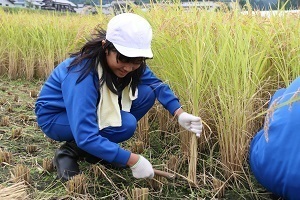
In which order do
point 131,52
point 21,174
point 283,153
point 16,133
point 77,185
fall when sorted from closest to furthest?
point 283,153
point 131,52
point 77,185
point 21,174
point 16,133

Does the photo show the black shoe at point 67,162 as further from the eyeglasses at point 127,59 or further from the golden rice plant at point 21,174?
the eyeglasses at point 127,59

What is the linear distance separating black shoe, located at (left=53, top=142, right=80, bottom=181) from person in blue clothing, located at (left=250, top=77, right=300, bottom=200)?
2.67 feet

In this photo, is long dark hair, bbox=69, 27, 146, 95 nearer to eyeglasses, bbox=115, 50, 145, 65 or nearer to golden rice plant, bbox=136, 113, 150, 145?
eyeglasses, bbox=115, 50, 145, 65

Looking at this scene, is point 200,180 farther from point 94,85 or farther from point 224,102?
point 94,85

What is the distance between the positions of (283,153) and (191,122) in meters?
0.42

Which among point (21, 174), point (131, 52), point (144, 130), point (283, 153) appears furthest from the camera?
point (144, 130)

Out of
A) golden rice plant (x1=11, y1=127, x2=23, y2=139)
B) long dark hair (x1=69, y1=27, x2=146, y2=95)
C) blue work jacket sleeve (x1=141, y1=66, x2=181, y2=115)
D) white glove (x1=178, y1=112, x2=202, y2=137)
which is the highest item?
long dark hair (x1=69, y1=27, x2=146, y2=95)

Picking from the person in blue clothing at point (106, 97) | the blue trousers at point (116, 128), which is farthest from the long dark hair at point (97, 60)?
the blue trousers at point (116, 128)

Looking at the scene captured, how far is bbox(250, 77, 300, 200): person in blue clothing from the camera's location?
134 centimetres

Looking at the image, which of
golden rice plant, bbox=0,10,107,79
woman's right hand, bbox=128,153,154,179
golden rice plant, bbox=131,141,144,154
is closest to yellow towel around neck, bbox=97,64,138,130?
woman's right hand, bbox=128,153,154,179

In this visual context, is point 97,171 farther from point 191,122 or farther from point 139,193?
point 191,122

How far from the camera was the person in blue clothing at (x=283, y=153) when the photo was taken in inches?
52.8

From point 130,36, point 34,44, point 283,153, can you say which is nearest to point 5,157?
point 130,36

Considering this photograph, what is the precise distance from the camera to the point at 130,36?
58.5 inches
